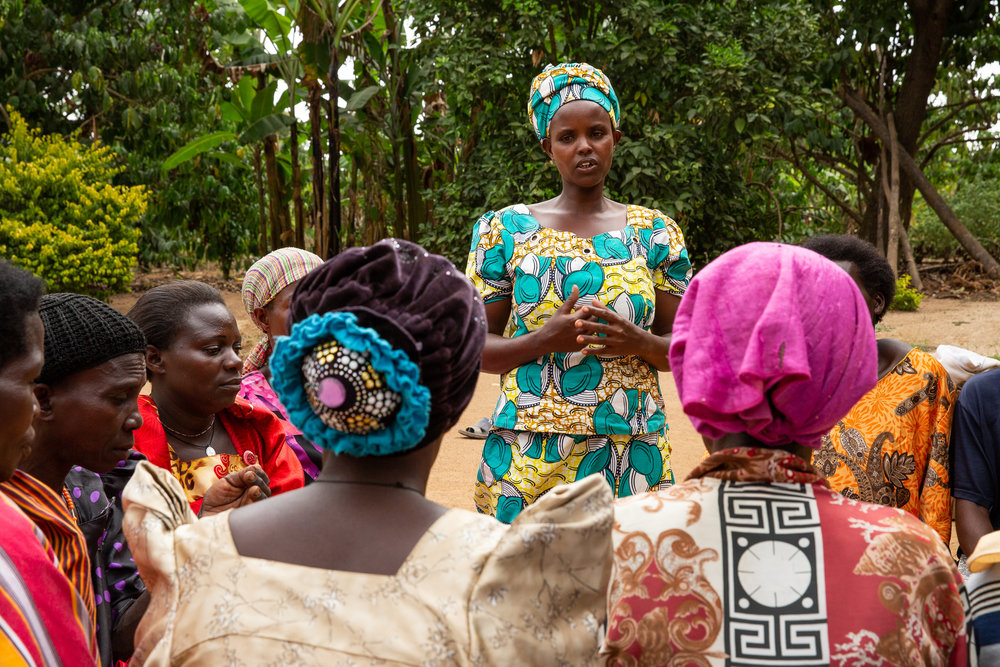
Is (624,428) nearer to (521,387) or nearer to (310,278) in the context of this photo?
(521,387)

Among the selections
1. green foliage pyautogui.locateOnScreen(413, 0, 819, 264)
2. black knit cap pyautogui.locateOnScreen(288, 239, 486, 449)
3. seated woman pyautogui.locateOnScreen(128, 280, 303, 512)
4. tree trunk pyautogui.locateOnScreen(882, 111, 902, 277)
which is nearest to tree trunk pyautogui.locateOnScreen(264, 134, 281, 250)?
green foliage pyautogui.locateOnScreen(413, 0, 819, 264)

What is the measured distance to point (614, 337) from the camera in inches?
107

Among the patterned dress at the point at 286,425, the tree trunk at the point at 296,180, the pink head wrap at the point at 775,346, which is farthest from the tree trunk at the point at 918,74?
the pink head wrap at the point at 775,346

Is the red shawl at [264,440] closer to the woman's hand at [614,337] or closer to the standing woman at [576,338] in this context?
the standing woman at [576,338]

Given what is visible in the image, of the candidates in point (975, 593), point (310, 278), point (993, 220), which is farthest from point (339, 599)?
point (993, 220)

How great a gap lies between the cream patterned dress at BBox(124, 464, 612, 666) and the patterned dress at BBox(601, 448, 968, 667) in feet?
0.62

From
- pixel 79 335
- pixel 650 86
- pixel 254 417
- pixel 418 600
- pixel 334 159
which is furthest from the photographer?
pixel 334 159

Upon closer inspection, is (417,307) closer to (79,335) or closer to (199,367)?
(79,335)

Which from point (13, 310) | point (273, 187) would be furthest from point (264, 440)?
point (273, 187)

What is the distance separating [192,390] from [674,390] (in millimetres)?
8092

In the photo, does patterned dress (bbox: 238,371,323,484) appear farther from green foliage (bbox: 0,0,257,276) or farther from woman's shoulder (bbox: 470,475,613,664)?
green foliage (bbox: 0,0,257,276)

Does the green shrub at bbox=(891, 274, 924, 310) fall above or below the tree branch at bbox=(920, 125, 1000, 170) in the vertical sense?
below

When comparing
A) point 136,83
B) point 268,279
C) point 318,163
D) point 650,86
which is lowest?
point 268,279

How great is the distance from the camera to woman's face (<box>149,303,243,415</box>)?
110 inches
